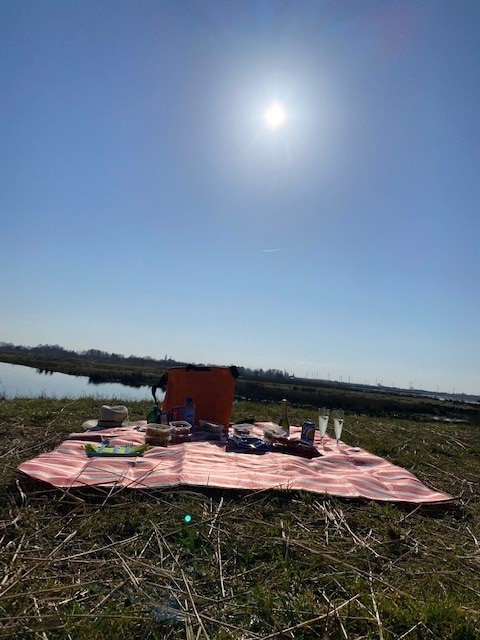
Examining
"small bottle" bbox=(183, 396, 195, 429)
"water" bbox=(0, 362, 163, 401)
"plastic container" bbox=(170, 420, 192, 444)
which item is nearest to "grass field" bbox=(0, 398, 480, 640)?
"plastic container" bbox=(170, 420, 192, 444)

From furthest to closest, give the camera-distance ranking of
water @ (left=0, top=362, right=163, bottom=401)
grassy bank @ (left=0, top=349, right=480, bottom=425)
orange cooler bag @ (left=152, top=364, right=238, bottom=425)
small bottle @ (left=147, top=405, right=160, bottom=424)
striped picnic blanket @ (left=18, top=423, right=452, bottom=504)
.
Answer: grassy bank @ (left=0, top=349, right=480, bottom=425) → water @ (left=0, top=362, right=163, bottom=401) → orange cooler bag @ (left=152, top=364, right=238, bottom=425) → small bottle @ (left=147, top=405, right=160, bottom=424) → striped picnic blanket @ (left=18, top=423, right=452, bottom=504)

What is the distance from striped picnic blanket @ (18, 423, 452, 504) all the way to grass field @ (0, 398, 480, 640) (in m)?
0.13

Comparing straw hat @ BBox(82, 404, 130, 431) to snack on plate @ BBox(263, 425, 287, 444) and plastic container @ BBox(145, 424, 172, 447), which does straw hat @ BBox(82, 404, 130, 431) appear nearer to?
plastic container @ BBox(145, 424, 172, 447)

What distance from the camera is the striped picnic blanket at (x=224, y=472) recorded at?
3426mm

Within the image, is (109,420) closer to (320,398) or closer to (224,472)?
(224,472)

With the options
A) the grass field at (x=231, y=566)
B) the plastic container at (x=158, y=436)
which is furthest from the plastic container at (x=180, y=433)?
the grass field at (x=231, y=566)

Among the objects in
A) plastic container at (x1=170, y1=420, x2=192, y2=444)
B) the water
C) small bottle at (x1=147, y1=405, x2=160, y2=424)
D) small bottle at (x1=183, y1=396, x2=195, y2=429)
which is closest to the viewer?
plastic container at (x1=170, y1=420, x2=192, y2=444)

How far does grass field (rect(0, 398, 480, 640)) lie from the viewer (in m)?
1.88

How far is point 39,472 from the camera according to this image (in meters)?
3.38

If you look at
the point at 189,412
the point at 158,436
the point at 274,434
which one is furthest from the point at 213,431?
the point at 158,436

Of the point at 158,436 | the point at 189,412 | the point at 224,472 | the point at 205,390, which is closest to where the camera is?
the point at 224,472

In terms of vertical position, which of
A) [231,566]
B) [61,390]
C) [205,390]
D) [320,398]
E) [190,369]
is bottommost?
[61,390]

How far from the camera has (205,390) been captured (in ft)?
21.3

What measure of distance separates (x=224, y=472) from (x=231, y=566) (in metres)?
1.34
